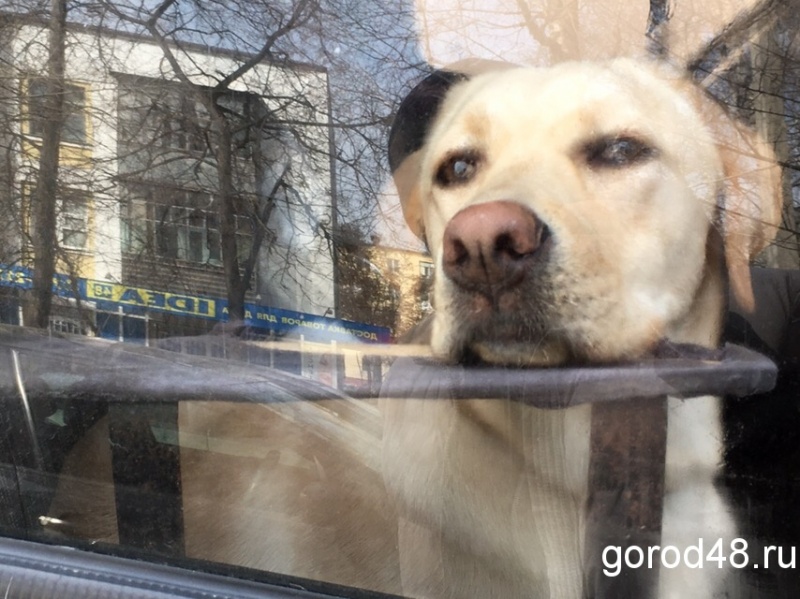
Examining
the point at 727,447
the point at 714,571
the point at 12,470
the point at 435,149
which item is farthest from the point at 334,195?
the point at 12,470

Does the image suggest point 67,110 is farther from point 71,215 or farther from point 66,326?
point 66,326

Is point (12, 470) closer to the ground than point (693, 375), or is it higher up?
closer to the ground

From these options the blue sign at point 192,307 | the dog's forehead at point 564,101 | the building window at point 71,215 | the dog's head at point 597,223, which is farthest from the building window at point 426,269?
the building window at point 71,215

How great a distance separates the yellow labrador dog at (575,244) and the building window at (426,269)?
0.02m

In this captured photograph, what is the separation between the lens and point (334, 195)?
1.53 metres

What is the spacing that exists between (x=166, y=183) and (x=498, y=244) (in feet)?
2.57

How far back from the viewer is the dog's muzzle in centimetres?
128

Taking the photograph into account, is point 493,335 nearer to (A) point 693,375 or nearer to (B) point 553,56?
(A) point 693,375

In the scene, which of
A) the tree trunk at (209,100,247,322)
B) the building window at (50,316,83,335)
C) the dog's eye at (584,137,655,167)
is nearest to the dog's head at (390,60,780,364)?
the dog's eye at (584,137,655,167)

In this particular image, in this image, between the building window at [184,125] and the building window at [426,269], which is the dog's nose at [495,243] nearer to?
the building window at [426,269]

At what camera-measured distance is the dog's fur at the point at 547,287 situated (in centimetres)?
129

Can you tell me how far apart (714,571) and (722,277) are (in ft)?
1.62

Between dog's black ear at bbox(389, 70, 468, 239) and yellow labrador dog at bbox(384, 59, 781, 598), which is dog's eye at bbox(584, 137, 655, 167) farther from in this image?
dog's black ear at bbox(389, 70, 468, 239)

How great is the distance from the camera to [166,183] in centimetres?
167
